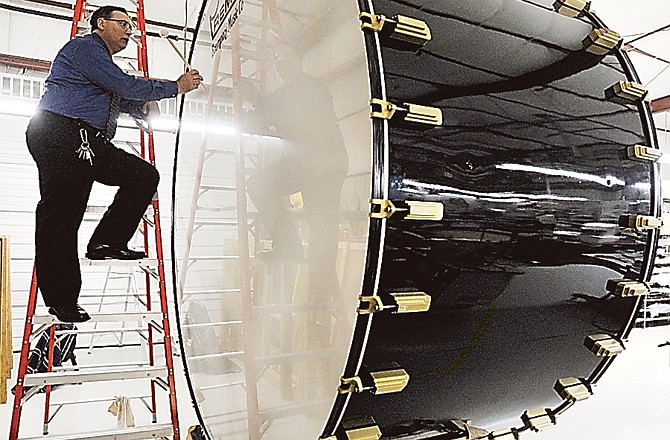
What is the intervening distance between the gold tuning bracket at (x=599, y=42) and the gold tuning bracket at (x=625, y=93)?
101 mm

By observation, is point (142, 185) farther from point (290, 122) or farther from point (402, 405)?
point (402, 405)

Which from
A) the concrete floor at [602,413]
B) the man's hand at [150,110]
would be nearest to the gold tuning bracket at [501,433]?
the concrete floor at [602,413]

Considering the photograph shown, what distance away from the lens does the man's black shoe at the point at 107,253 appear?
2.44 meters

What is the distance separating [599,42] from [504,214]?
635 mm

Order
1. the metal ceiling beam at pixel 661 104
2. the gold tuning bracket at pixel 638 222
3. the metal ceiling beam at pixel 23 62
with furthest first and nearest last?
the metal ceiling beam at pixel 661 104 < the metal ceiling beam at pixel 23 62 < the gold tuning bracket at pixel 638 222

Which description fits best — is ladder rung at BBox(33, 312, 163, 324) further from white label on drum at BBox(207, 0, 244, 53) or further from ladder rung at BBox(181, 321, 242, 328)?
white label on drum at BBox(207, 0, 244, 53)

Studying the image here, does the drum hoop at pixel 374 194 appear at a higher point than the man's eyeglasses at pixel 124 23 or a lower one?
lower

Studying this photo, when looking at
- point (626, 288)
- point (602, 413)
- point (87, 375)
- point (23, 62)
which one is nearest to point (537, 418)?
point (626, 288)

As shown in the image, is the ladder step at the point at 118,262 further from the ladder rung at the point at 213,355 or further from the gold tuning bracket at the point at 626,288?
the gold tuning bracket at the point at 626,288

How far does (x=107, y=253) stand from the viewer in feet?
8.02

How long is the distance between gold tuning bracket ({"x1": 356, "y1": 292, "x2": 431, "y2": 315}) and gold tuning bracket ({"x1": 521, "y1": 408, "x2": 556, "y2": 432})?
626mm

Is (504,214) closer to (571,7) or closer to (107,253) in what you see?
(571,7)

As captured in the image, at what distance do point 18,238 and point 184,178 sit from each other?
17.8 feet

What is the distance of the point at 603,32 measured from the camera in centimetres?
156
